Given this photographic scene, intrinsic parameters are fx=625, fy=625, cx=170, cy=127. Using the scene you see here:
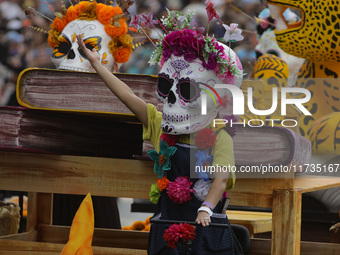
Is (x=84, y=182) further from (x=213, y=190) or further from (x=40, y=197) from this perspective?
(x=40, y=197)

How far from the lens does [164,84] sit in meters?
1.42

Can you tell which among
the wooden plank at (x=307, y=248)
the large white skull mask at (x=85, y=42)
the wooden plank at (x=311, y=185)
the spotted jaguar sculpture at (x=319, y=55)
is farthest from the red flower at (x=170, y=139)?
the spotted jaguar sculpture at (x=319, y=55)

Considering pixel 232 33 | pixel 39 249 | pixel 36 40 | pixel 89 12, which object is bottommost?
pixel 39 249

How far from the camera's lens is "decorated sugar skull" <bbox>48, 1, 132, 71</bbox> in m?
1.90

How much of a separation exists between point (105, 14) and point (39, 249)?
29.8 inches

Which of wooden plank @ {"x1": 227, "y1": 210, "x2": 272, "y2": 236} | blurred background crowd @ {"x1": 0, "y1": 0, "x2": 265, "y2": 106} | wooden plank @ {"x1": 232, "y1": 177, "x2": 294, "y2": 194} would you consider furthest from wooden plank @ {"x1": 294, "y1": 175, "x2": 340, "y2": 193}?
blurred background crowd @ {"x1": 0, "y1": 0, "x2": 265, "y2": 106}

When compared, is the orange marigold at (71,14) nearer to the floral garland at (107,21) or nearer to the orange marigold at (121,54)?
the floral garland at (107,21)

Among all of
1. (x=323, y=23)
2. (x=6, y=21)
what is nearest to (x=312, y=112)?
(x=323, y=23)

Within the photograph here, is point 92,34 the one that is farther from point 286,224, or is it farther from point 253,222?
point 286,224

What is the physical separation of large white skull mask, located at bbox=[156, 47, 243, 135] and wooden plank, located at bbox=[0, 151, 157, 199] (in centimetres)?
15

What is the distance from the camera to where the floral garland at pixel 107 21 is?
6.31 feet

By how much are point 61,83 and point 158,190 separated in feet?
1.16

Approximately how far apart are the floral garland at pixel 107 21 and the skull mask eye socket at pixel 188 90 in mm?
588

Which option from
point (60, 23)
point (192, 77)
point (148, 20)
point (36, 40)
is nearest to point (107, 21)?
point (60, 23)
